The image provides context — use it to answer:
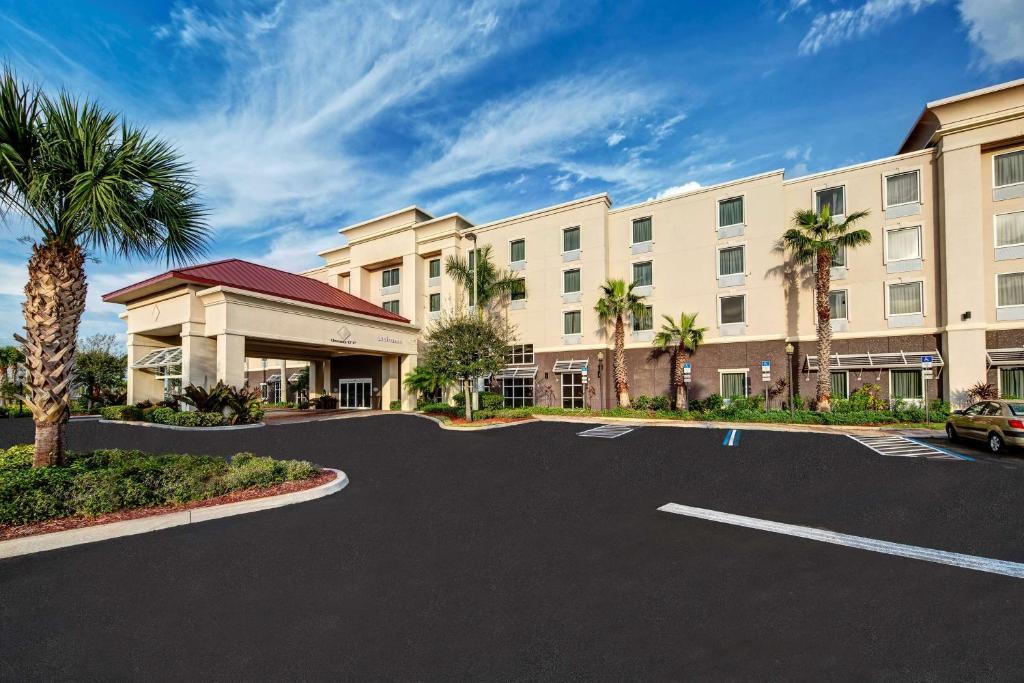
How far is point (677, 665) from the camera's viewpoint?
10.9 feet

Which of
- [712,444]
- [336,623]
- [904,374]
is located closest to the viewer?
[336,623]

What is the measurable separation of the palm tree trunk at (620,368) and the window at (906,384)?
12.8m

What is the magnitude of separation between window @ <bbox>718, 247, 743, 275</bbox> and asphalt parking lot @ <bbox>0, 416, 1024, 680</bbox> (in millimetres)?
18035

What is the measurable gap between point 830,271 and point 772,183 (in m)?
5.68

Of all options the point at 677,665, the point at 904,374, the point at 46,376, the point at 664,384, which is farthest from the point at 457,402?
the point at 677,665

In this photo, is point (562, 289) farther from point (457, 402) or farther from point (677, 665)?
point (677, 665)

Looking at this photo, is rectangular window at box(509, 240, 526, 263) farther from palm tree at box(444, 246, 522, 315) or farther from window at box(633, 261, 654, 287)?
window at box(633, 261, 654, 287)

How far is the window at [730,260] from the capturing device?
25031 millimetres

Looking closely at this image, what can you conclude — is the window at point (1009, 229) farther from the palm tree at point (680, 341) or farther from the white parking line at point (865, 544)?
the white parking line at point (865, 544)

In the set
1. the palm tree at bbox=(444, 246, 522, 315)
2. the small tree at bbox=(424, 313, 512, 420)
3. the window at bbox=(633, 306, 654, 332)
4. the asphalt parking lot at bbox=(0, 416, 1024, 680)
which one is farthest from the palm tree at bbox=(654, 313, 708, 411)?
the asphalt parking lot at bbox=(0, 416, 1024, 680)

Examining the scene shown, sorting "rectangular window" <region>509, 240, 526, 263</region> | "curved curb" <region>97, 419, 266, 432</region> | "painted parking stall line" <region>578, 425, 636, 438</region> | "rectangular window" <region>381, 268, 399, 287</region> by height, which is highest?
"rectangular window" <region>509, 240, 526, 263</region>

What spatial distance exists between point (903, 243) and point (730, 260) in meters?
7.83

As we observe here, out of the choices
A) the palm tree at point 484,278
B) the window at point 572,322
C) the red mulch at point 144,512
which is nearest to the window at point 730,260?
the window at point 572,322

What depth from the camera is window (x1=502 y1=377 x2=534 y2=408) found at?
29625 millimetres
